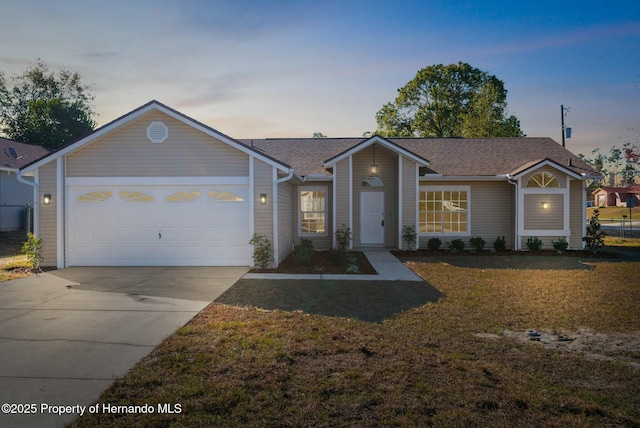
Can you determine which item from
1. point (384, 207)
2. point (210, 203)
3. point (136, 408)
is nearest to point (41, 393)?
point (136, 408)

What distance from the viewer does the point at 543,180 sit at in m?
14.7

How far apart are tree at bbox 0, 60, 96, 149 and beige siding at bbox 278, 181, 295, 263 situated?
89.1 feet

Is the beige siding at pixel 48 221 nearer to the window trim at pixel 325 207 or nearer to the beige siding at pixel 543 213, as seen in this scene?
the window trim at pixel 325 207

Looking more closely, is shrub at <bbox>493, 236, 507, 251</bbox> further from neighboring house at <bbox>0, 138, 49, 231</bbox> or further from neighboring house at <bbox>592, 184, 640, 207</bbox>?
neighboring house at <bbox>592, 184, 640, 207</bbox>

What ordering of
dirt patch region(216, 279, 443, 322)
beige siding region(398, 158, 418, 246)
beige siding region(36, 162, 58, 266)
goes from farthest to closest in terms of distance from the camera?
beige siding region(398, 158, 418, 246), beige siding region(36, 162, 58, 266), dirt patch region(216, 279, 443, 322)

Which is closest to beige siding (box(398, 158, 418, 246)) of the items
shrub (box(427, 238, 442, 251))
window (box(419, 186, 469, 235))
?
shrub (box(427, 238, 442, 251))

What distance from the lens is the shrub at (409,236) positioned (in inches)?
570

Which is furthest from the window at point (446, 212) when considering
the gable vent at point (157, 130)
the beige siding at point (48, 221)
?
Result: the beige siding at point (48, 221)

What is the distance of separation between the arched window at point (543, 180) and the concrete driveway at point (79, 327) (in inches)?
444

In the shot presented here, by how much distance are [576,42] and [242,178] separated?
12622mm

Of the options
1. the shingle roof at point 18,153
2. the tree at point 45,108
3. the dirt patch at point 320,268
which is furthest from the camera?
the tree at point 45,108

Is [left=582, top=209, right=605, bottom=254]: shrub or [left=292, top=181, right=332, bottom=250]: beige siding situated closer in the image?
[left=582, top=209, right=605, bottom=254]: shrub

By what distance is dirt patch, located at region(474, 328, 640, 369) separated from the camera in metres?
4.57

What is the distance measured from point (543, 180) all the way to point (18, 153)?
2768 centimetres
